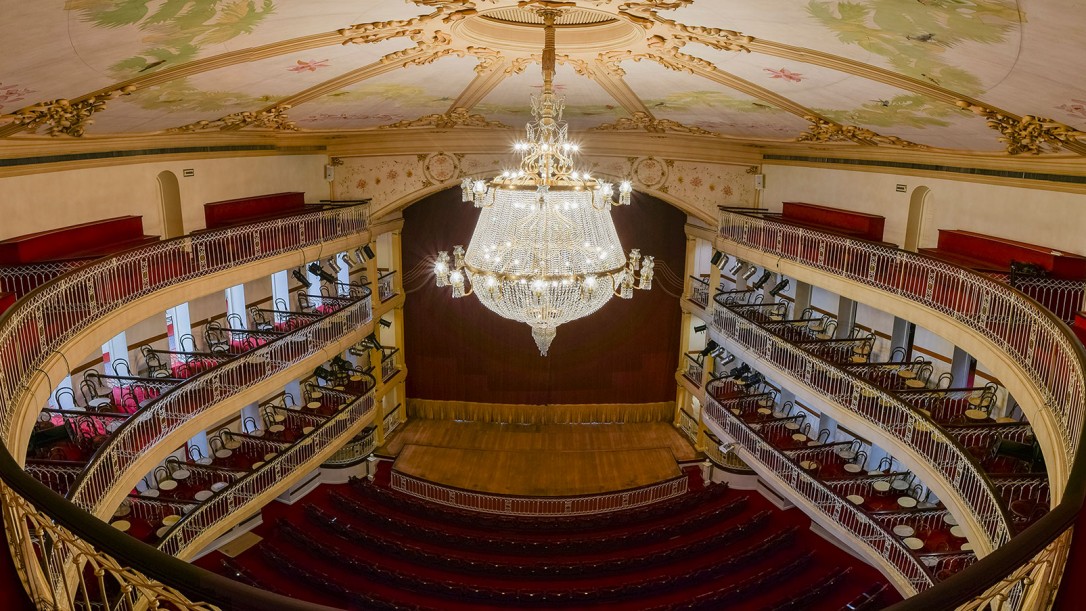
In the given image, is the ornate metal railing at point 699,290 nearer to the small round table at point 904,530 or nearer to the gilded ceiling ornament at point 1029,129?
the small round table at point 904,530

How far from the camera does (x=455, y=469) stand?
1861 cm

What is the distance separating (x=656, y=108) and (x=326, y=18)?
7047mm

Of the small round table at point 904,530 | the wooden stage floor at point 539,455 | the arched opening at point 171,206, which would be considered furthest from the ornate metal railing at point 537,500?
the arched opening at point 171,206

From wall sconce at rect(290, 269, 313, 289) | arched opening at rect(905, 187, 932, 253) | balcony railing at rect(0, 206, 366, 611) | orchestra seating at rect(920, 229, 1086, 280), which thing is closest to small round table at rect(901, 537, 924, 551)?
orchestra seating at rect(920, 229, 1086, 280)

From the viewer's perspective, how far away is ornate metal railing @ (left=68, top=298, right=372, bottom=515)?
28.8 ft

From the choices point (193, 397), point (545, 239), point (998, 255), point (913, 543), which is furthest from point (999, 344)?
point (193, 397)

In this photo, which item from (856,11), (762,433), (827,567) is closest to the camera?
(856,11)

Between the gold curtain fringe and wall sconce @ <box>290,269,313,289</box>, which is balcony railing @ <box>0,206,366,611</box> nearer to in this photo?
wall sconce @ <box>290,269,313,289</box>

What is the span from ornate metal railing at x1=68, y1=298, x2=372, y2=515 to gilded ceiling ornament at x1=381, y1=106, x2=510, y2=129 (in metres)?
4.33

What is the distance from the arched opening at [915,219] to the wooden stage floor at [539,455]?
26.1ft

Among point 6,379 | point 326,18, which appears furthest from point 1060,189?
point 6,379

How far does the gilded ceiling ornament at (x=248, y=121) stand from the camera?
1128 cm

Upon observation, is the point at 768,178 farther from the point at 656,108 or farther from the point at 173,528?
the point at 173,528

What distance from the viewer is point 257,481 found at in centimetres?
1350
